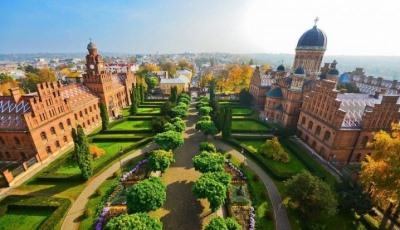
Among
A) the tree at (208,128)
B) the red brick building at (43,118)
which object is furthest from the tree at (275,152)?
the red brick building at (43,118)

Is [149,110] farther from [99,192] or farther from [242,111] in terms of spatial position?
[99,192]

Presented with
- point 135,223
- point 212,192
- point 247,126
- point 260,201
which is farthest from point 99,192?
point 247,126

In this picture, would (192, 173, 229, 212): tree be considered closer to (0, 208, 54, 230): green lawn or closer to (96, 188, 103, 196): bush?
(96, 188, 103, 196): bush

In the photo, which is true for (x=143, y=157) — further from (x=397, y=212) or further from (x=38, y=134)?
(x=397, y=212)

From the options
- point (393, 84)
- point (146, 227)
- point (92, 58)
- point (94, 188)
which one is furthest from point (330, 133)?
point (92, 58)

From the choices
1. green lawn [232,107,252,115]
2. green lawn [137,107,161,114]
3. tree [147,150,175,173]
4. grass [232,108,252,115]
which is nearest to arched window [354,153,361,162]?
grass [232,108,252,115]
